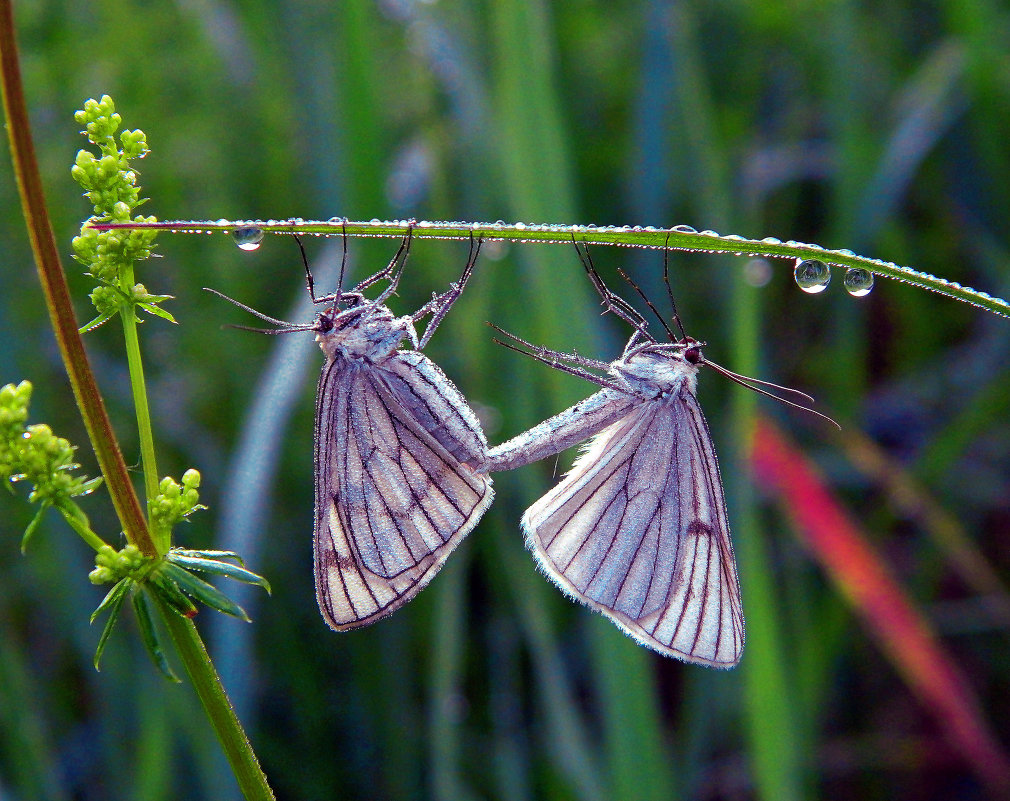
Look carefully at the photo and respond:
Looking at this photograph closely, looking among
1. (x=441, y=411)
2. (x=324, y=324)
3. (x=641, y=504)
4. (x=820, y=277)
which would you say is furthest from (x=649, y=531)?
(x=324, y=324)

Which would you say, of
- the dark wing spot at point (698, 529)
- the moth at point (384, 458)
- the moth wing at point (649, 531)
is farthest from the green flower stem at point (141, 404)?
the dark wing spot at point (698, 529)

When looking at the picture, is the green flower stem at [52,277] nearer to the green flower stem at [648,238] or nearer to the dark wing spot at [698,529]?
the green flower stem at [648,238]

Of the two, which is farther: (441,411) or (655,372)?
(655,372)

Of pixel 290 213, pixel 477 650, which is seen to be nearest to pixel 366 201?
pixel 290 213

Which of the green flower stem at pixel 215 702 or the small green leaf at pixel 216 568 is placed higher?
the small green leaf at pixel 216 568

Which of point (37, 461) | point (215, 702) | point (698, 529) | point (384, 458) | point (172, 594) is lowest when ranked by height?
point (215, 702)

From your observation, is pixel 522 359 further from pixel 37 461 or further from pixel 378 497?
pixel 37 461
